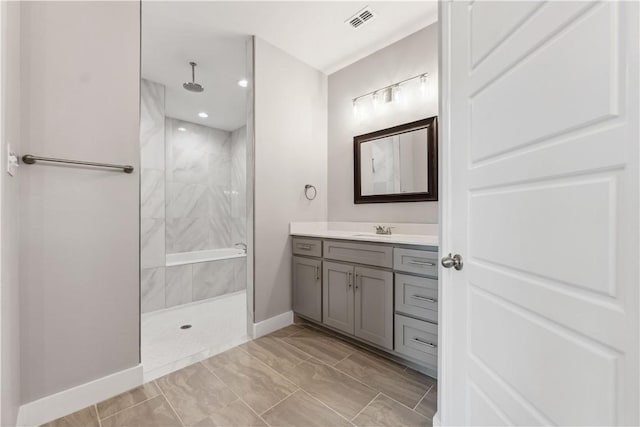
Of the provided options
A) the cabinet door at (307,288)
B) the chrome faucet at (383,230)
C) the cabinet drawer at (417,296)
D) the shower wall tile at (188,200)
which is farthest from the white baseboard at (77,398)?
the shower wall tile at (188,200)

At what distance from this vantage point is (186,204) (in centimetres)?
418

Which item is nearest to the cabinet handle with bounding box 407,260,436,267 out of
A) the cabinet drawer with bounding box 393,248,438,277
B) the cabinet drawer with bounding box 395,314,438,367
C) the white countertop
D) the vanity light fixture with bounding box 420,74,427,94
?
the cabinet drawer with bounding box 393,248,438,277

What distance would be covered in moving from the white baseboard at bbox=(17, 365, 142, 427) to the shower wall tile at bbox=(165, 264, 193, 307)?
165cm

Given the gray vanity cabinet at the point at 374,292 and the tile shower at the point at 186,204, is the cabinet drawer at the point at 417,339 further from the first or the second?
the tile shower at the point at 186,204

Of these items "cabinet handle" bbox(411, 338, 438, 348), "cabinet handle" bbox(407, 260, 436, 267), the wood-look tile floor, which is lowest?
the wood-look tile floor

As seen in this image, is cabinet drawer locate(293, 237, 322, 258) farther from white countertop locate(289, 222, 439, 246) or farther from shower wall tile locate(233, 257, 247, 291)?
shower wall tile locate(233, 257, 247, 291)

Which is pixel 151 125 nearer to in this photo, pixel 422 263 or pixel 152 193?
pixel 152 193

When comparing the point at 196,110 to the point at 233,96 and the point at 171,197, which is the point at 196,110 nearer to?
the point at 233,96

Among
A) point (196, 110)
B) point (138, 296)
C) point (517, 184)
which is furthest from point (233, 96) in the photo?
point (517, 184)

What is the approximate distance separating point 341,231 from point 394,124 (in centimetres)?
120

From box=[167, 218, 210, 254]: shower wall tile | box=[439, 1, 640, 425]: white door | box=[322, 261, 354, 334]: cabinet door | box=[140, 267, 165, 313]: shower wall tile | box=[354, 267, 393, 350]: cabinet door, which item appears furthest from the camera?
box=[167, 218, 210, 254]: shower wall tile

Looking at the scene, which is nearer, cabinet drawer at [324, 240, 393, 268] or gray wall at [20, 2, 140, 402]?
gray wall at [20, 2, 140, 402]

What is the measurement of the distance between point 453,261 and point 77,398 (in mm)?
2066

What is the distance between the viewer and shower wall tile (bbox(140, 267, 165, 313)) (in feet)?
9.93
